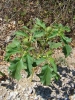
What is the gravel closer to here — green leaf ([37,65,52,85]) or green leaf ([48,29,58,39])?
green leaf ([37,65,52,85])

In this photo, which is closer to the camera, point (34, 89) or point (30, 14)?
point (34, 89)

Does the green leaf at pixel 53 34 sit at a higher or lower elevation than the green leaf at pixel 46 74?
higher

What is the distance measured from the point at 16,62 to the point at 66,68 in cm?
102

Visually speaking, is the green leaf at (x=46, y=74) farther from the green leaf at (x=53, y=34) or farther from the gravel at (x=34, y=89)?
the gravel at (x=34, y=89)

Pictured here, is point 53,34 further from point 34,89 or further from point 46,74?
point 34,89

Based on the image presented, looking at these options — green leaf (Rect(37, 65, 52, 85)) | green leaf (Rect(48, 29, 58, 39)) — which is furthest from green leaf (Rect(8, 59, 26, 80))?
green leaf (Rect(48, 29, 58, 39))

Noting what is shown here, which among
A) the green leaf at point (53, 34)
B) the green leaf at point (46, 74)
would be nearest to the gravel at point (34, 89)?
the green leaf at point (46, 74)

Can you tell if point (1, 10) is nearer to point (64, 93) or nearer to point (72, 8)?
point (72, 8)

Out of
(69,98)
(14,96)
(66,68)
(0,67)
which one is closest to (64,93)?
(69,98)

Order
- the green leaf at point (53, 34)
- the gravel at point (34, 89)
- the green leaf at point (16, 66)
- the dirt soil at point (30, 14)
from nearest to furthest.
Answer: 1. the green leaf at point (16, 66)
2. the green leaf at point (53, 34)
3. the gravel at point (34, 89)
4. the dirt soil at point (30, 14)

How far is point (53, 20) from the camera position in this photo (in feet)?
12.8

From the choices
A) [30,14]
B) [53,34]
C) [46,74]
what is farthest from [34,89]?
[30,14]

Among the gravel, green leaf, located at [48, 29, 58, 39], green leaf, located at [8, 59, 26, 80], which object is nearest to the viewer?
green leaf, located at [8, 59, 26, 80]

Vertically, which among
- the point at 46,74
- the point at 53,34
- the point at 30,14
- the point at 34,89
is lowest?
the point at 34,89
